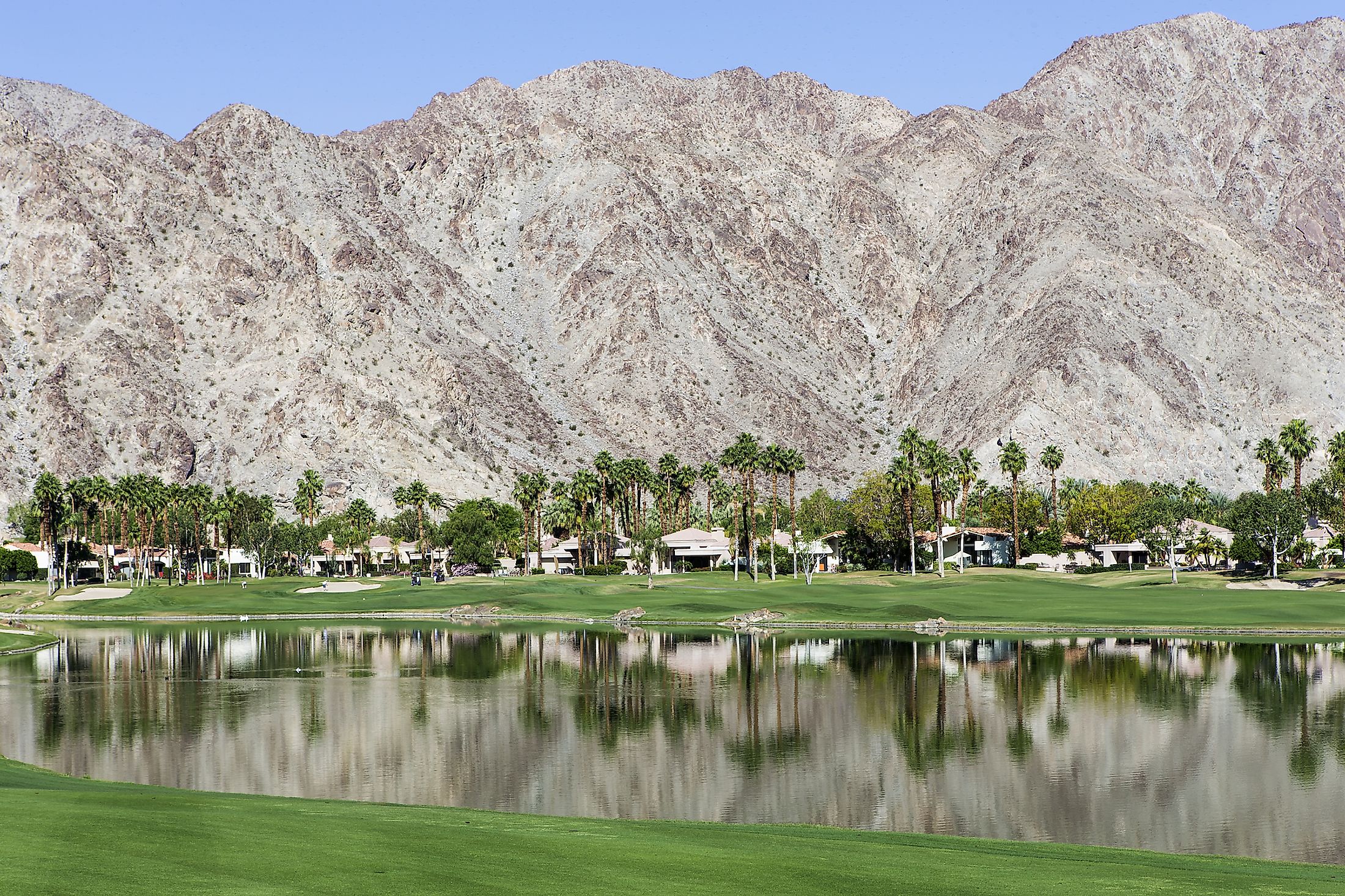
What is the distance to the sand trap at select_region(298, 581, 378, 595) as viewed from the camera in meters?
120

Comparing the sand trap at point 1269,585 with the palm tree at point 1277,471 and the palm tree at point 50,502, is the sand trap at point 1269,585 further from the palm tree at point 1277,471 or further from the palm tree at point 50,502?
the palm tree at point 50,502

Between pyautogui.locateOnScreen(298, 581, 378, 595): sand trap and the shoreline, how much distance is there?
15767 millimetres

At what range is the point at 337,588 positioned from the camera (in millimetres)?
123000

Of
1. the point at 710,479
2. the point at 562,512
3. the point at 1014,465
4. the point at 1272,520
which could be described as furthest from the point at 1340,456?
the point at 562,512

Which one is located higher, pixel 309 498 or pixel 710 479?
pixel 710 479

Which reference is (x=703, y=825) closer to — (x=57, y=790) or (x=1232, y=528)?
(x=57, y=790)

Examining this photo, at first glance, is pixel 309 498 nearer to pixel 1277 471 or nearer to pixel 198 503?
pixel 198 503

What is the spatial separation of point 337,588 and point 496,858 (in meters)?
105

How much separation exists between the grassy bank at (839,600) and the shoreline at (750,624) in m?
0.71

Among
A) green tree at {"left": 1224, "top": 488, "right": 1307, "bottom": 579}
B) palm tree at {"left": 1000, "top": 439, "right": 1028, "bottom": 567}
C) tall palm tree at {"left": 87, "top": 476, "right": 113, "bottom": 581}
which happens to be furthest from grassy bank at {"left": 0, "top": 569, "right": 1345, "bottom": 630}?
tall palm tree at {"left": 87, "top": 476, "right": 113, "bottom": 581}

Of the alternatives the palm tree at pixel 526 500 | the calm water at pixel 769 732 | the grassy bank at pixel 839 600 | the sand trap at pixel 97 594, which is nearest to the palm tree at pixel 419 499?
the palm tree at pixel 526 500

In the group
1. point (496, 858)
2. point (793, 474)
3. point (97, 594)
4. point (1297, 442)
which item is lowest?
point (97, 594)

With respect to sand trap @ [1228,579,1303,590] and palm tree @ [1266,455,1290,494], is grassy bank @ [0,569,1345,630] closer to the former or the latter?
sand trap @ [1228,579,1303,590]

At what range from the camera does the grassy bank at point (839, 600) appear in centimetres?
8519
